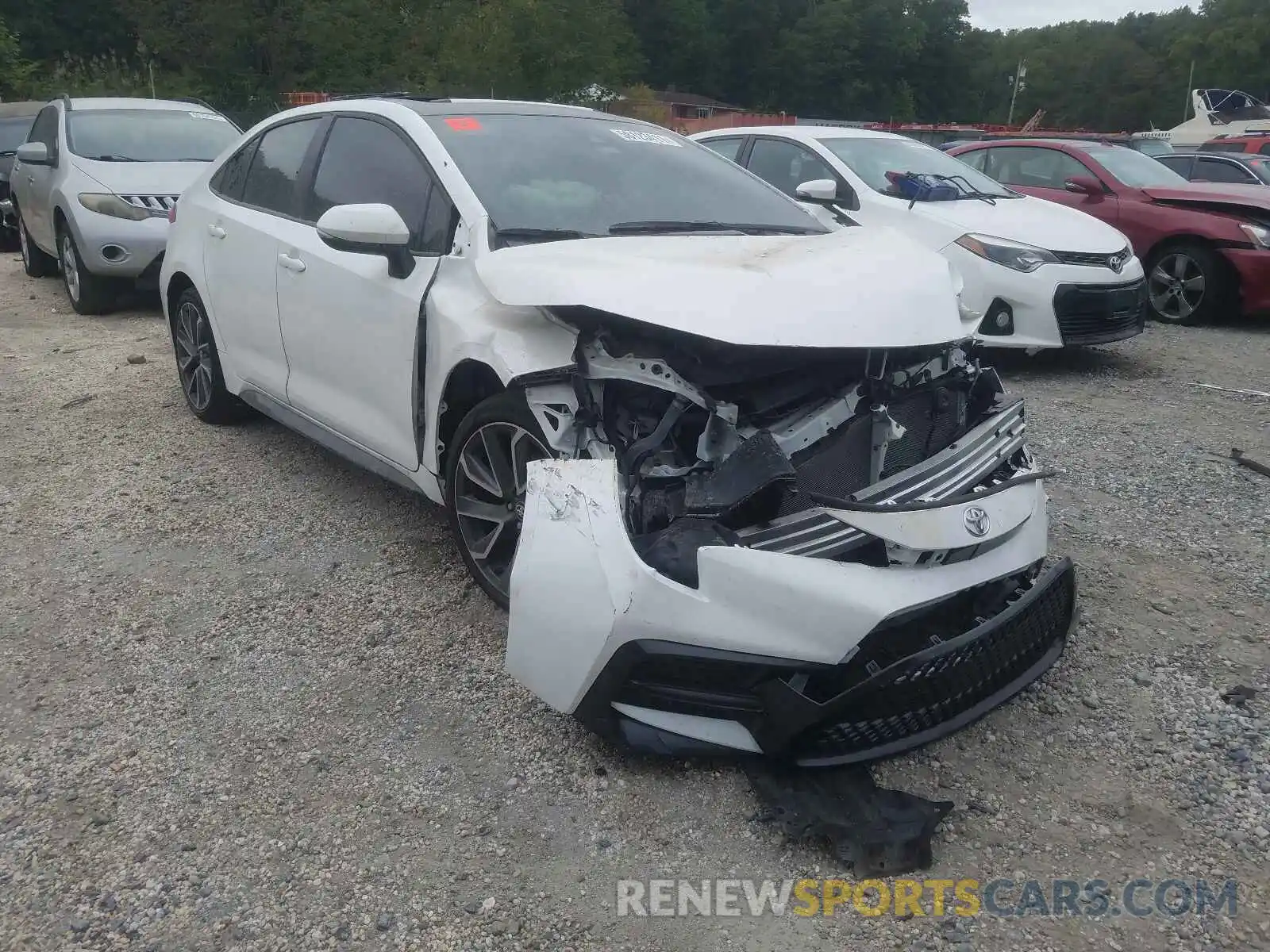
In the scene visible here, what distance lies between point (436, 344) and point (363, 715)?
3.79 feet

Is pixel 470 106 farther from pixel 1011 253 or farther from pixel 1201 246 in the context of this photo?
pixel 1201 246

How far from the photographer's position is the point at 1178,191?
28.5 feet

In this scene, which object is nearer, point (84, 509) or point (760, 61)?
point (84, 509)

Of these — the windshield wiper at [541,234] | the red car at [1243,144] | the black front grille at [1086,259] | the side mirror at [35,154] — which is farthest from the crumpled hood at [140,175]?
the red car at [1243,144]

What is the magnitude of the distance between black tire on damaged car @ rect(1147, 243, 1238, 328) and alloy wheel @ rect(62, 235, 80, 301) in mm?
8672

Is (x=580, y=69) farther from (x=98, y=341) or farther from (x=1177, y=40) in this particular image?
(x=1177, y=40)

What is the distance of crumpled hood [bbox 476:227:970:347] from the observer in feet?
8.68

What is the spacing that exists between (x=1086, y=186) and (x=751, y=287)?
7.26 metres

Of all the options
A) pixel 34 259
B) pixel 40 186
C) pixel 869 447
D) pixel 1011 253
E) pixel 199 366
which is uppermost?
pixel 869 447

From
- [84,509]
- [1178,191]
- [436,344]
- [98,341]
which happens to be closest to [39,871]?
[436,344]

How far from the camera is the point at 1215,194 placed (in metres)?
8.51

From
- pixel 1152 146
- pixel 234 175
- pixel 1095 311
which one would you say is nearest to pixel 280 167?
pixel 234 175

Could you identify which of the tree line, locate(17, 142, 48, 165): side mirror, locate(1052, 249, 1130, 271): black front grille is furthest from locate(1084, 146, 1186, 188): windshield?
the tree line

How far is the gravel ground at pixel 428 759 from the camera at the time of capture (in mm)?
2236
